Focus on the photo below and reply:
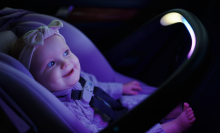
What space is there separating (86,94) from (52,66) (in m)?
0.23

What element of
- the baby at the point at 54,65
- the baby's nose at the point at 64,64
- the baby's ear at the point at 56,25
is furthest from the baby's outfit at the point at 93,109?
the baby's ear at the point at 56,25

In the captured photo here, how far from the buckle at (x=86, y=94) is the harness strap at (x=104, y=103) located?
16mm

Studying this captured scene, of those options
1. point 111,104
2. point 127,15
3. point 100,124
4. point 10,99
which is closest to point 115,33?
point 127,15

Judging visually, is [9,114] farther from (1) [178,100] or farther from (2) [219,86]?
(2) [219,86]

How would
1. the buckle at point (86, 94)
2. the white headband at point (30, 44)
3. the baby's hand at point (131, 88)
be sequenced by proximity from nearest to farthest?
the white headband at point (30, 44), the buckle at point (86, 94), the baby's hand at point (131, 88)

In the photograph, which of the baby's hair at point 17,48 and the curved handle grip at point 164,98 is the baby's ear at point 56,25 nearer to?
the baby's hair at point 17,48

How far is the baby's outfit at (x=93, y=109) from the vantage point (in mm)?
815

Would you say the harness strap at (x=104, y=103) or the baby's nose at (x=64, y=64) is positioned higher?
the baby's nose at (x=64, y=64)

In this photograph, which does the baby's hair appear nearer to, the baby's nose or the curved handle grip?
the baby's nose

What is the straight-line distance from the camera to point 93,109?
93 cm

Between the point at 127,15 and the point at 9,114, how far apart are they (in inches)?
43.1

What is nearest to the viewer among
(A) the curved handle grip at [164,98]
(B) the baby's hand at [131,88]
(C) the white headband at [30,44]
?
(A) the curved handle grip at [164,98]

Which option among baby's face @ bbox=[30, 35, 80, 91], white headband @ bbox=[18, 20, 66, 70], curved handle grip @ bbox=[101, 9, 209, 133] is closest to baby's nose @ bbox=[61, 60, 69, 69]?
baby's face @ bbox=[30, 35, 80, 91]

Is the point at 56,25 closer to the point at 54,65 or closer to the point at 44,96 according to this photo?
the point at 54,65
